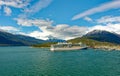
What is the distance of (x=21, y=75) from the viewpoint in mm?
87938

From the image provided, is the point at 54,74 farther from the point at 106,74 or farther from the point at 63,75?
the point at 106,74

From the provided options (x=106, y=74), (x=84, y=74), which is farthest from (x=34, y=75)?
(x=106, y=74)

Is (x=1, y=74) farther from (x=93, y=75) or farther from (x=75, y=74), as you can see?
(x=93, y=75)

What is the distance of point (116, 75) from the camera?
8494cm

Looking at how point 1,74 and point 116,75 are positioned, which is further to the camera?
point 1,74

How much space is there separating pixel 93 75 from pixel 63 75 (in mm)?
12126

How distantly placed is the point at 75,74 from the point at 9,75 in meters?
27.6

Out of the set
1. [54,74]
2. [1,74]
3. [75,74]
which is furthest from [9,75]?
[75,74]

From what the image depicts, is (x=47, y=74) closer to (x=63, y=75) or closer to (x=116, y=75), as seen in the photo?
(x=63, y=75)

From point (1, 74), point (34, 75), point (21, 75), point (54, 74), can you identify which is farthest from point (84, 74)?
point (1, 74)

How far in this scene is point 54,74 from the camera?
89.4 metres

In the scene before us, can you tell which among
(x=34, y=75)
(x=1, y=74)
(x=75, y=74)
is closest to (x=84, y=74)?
(x=75, y=74)

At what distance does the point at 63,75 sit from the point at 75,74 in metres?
5.54

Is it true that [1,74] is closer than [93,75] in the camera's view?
No
